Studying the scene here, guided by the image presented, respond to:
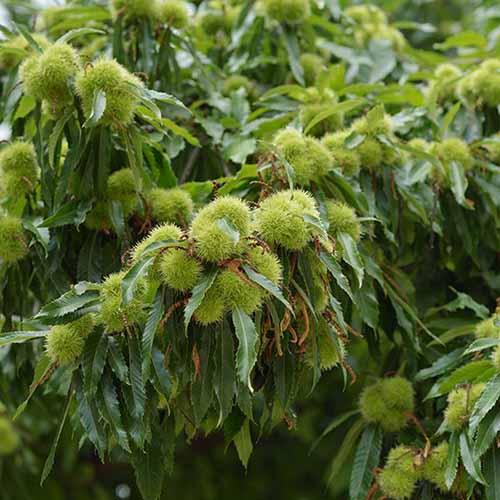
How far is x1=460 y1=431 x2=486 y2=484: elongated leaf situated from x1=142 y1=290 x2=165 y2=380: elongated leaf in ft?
2.34

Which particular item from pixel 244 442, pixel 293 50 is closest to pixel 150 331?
pixel 244 442

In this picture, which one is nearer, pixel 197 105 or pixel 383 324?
pixel 383 324

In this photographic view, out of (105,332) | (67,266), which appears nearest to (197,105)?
(67,266)

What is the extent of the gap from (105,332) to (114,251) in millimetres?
516

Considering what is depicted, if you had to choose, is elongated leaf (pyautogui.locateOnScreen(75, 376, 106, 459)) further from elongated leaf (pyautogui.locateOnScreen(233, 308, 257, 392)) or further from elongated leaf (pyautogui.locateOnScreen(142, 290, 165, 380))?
elongated leaf (pyautogui.locateOnScreen(233, 308, 257, 392))

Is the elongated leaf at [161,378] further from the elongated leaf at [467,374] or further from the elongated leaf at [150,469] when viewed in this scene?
the elongated leaf at [467,374]

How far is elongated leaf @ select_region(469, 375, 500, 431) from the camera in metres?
1.90

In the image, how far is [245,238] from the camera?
1.76m

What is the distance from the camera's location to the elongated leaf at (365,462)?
227 cm

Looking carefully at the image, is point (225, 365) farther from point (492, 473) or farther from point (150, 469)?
point (492, 473)

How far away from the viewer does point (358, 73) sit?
3.26 metres

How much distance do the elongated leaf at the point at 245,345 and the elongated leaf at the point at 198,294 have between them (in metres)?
0.08

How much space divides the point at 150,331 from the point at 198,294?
0.15 metres

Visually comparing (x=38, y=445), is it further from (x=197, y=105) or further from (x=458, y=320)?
(x=458, y=320)
